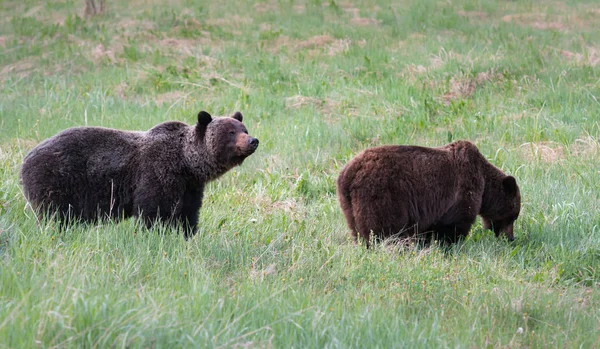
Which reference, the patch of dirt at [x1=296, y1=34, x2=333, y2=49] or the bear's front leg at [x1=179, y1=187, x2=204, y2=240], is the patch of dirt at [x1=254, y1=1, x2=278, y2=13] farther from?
the bear's front leg at [x1=179, y1=187, x2=204, y2=240]

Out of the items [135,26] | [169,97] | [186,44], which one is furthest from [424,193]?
[135,26]

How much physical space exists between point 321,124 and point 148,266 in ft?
22.3

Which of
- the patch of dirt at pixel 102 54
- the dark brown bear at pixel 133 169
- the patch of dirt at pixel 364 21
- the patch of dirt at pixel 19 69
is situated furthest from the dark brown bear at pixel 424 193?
the patch of dirt at pixel 364 21

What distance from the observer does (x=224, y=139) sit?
768cm

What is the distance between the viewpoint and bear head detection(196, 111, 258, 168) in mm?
7617

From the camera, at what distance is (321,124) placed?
12.4 metres

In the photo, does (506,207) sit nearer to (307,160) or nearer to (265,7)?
(307,160)

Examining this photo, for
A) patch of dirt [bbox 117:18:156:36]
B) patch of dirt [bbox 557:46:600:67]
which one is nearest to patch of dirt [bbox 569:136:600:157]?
patch of dirt [bbox 557:46:600:67]

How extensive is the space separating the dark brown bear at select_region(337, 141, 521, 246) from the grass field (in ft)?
0.98

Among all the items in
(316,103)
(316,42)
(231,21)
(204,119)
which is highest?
(204,119)

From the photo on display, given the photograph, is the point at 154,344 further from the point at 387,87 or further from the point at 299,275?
the point at 387,87

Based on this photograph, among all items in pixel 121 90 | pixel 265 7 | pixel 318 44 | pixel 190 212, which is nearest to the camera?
pixel 190 212

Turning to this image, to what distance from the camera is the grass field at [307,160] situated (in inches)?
197

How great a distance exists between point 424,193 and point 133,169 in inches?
117
